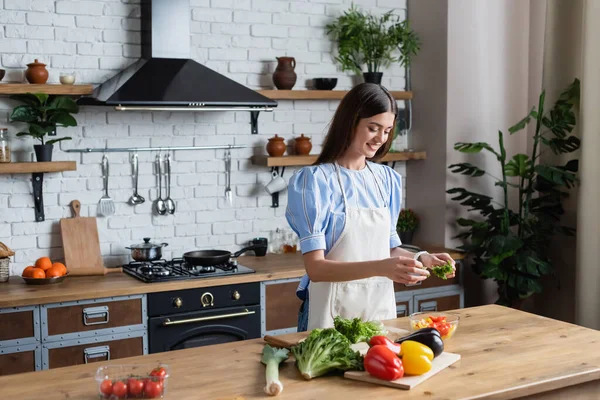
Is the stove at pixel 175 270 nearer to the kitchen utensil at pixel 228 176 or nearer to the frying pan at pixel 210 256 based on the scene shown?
the frying pan at pixel 210 256

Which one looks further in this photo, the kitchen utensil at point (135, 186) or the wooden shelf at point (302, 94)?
the wooden shelf at point (302, 94)

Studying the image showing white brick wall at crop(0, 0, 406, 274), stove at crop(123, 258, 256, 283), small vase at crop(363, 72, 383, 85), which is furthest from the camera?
small vase at crop(363, 72, 383, 85)

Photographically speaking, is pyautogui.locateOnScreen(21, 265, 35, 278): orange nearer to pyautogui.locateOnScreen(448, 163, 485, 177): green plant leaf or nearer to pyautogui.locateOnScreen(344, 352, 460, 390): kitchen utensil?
pyautogui.locateOnScreen(344, 352, 460, 390): kitchen utensil

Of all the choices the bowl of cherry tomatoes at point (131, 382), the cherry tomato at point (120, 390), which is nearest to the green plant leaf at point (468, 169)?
the bowl of cherry tomatoes at point (131, 382)

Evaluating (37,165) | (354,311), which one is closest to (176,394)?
(354,311)

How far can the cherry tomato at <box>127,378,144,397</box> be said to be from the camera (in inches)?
83.5

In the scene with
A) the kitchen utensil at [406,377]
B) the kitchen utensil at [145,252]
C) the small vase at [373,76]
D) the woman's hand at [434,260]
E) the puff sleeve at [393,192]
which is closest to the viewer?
the kitchen utensil at [406,377]

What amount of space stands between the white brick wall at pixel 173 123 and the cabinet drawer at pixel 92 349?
2.34ft

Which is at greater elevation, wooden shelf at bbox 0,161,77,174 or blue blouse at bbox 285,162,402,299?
wooden shelf at bbox 0,161,77,174

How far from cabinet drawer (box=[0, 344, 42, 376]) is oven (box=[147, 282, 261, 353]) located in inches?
22.9

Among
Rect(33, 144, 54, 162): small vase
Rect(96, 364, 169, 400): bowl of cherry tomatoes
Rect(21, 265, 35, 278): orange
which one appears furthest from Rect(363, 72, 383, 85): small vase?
Rect(96, 364, 169, 400): bowl of cherry tomatoes

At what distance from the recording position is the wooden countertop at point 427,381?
2.21 metres

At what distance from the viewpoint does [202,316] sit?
4230 millimetres

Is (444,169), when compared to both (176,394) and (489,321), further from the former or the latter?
(176,394)
